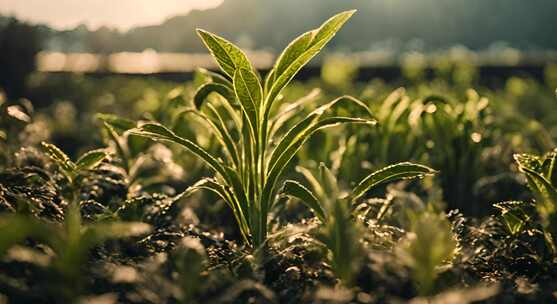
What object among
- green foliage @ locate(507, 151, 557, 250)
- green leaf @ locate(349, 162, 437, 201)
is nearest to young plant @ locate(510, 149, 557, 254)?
green foliage @ locate(507, 151, 557, 250)

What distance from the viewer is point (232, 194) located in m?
1.97

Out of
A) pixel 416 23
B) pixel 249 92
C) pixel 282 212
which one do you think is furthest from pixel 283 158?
pixel 416 23

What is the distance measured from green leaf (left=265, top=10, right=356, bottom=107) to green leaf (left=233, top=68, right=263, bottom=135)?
6 centimetres

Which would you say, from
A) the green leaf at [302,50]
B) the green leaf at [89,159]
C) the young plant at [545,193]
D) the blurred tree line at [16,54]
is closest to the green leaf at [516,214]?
the young plant at [545,193]

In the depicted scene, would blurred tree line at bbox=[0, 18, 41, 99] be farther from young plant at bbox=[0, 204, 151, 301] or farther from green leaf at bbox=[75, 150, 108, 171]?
young plant at bbox=[0, 204, 151, 301]

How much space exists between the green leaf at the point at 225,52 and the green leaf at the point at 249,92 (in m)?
0.04

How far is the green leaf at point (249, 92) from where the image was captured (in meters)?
1.77

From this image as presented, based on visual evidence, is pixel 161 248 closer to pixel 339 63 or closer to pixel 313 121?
pixel 313 121

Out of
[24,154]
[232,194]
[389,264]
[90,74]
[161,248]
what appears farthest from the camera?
[90,74]

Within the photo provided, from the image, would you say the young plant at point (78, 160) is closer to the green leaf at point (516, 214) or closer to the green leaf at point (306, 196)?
the green leaf at point (306, 196)

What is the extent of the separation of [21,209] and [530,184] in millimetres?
1516

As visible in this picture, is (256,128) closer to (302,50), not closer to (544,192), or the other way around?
(302,50)

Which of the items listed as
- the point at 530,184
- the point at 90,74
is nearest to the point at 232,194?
the point at 530,184

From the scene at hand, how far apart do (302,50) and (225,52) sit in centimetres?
25
